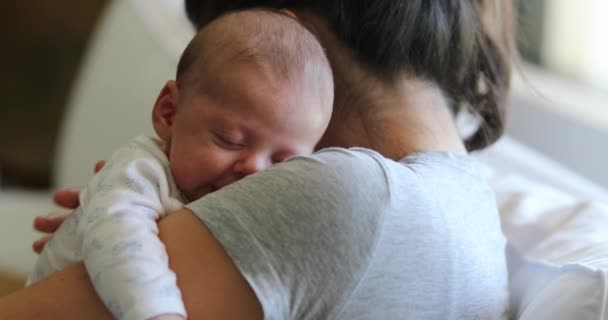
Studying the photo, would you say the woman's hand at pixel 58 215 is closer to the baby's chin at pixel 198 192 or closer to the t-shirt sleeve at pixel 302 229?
the baby's chin at pixel 198 192

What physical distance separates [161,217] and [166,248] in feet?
0.23

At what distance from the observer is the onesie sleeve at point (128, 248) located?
0.66 m

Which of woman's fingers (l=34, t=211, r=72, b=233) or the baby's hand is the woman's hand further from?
the baby's hand

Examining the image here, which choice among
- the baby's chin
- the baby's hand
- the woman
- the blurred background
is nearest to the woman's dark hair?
the woman

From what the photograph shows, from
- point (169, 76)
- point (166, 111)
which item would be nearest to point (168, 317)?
point (166, 111)

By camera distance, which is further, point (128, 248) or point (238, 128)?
point (238, 128)

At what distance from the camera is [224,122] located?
2.65ft

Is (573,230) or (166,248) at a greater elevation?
(166,248)

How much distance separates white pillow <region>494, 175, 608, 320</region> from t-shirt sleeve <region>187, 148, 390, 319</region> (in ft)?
0.74

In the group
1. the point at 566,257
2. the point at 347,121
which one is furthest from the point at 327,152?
the point at 566,257

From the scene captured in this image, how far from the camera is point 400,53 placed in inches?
35.9

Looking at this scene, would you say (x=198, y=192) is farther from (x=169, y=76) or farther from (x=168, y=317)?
(x=169, y=76)

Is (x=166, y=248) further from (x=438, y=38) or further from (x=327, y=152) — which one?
(x=438, y=38)

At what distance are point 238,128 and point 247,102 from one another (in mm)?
27
